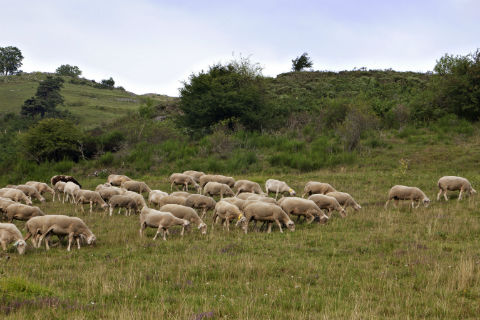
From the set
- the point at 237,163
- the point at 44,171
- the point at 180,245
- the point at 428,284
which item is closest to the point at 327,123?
the point at 237,163

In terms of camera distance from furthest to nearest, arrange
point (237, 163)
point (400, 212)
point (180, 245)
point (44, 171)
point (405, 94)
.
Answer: point (405, 94) < point (44, 171) < point (237, 163) < point (400, 212) < point (180, 245)

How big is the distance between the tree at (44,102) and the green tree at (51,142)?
95.0 ft

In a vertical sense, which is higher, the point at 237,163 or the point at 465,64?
the point at 465,64

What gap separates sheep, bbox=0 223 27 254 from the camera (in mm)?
11797

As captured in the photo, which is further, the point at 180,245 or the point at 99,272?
the point at 180,245

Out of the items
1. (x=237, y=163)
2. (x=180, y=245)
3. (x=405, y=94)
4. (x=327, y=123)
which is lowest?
(x=180, y=245)

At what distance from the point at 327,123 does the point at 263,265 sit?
33060mm

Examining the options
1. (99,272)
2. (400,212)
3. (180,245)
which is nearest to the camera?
(99,272)

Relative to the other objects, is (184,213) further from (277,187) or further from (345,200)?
(277,187)

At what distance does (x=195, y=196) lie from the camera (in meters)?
18.7

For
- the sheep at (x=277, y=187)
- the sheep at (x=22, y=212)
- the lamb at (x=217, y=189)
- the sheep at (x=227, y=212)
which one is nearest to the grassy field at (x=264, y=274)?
the sheep at (x=227, y=212)

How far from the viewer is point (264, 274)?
30.0 ft

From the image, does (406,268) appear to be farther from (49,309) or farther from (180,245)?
(49,309)

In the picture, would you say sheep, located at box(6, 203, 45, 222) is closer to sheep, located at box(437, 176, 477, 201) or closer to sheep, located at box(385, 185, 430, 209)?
sheep, located at box(385, 185, 430, 209)
